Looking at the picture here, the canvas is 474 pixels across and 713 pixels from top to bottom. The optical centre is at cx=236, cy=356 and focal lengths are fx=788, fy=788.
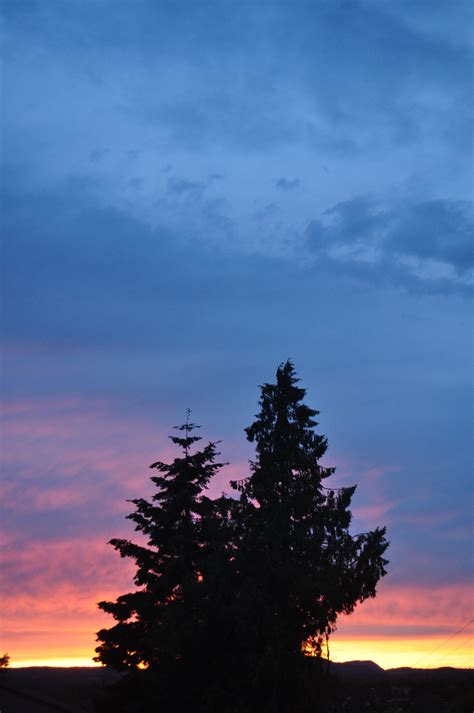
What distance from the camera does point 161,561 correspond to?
42.2m

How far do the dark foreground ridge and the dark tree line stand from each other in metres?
2.89

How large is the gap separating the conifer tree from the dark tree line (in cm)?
8

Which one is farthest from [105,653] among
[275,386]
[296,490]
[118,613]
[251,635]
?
[275,386]

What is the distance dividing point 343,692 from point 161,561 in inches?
507

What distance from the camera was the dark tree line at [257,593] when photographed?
3478cm

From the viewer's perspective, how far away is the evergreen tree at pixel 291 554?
3467 centimetres

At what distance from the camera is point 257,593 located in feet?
116

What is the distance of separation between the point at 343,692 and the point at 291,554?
12742 mm

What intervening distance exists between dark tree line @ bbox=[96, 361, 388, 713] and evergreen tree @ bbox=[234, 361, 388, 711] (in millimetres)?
53

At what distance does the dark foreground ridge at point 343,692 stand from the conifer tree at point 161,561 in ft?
9.95

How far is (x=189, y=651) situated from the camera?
1426 inches

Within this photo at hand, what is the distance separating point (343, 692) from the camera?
44125 millimetres

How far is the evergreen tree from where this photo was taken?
34.7m

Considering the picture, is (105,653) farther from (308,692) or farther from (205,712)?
(308,692)
